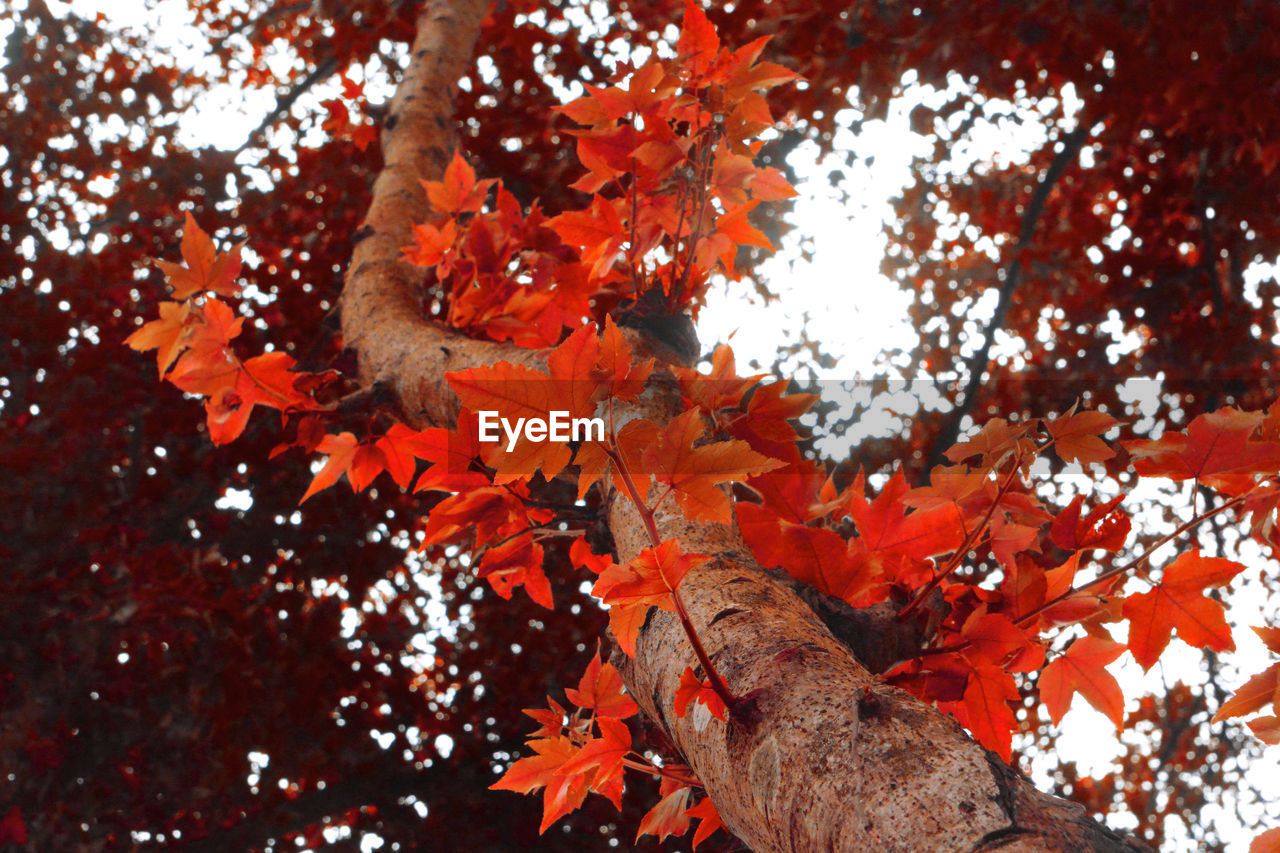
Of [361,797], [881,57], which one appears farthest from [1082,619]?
[361,797]

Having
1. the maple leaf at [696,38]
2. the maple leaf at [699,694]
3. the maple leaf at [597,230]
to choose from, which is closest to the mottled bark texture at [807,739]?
the maple leaf at [699,694]

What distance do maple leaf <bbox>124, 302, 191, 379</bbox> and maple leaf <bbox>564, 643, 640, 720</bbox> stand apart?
31.8 inches

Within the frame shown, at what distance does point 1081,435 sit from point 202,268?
1.20 m

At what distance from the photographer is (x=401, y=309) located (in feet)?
4.92

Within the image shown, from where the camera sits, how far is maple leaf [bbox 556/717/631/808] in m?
0.63

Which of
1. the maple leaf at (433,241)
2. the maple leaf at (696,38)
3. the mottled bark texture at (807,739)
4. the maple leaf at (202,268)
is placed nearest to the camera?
the mottled bark texture at (807,739)

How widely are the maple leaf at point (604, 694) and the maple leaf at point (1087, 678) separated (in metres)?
0.44

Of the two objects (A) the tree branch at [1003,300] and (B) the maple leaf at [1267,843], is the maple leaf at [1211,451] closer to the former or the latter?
(B) the maple leaf at [1267,843]

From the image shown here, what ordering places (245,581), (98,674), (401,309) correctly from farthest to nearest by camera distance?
(245,581)
(98,674)
(401,309)

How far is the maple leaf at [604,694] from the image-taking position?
0.76 metres

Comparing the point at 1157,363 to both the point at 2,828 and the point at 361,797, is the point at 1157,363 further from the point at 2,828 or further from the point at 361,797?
the point at 2,828

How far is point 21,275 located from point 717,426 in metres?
5.11

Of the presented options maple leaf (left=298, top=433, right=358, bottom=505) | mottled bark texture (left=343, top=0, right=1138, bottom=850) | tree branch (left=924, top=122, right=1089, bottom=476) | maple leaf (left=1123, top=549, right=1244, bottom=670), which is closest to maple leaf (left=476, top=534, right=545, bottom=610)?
mottled bark texture (left=343, top=0, right=1138, bottom=850)

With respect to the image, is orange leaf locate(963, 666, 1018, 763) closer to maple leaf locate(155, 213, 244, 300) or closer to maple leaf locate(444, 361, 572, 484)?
maple leaf locate(444, 361, 572, 484)
